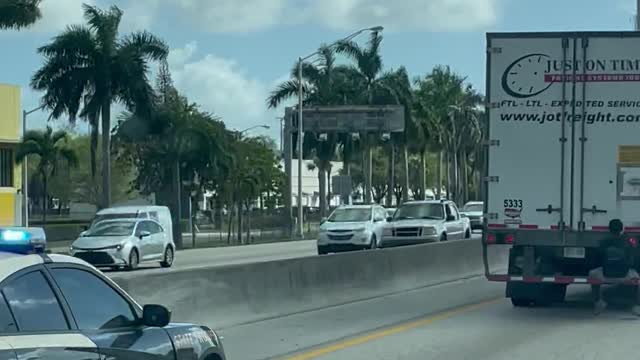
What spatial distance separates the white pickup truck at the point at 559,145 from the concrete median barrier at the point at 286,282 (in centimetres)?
287

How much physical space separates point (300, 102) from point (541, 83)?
4871cm

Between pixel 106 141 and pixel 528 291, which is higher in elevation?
pixel 106 141

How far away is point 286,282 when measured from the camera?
17547mm

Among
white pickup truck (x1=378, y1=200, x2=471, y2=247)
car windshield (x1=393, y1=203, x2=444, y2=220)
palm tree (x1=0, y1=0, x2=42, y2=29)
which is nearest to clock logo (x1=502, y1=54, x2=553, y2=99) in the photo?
white pickup truck (x1=378, y1=200, x2=471, y2=247)

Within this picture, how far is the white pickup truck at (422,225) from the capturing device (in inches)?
1439

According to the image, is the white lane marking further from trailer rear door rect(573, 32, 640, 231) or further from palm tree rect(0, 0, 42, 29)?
palm tree rect(0, 0, 42, 29)

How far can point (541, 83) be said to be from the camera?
17531 mm

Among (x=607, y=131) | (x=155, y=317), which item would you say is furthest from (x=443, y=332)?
(x=155, y=317)

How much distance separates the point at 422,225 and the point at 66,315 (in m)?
30.7

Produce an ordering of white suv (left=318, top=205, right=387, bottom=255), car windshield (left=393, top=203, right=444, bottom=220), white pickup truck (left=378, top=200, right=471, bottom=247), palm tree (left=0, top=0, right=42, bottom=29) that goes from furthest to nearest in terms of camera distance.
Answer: palm tree (left=0, top=0, right=42, bottom=29)
white suv (left=318, top=205, right=387, bottom=255)
car windshield (left=393, top=203, right=444, bottom=220)
white pickup truck (left=378, top=200, right=471, bottom=247)

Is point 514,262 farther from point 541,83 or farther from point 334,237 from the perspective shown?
point 334,237

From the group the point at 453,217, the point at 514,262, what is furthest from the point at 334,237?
the point at 514,262

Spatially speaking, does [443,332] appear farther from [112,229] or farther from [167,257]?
[167,257]

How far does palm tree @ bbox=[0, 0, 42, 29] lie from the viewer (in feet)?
150
